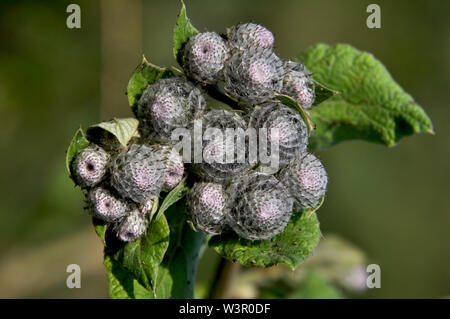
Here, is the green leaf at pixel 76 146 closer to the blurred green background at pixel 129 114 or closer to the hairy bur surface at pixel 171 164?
the hairy bur surface at pixel 171 164

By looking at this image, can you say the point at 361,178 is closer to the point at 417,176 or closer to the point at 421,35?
the point at 417,176

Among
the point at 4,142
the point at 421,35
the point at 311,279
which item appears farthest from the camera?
the point at 421,35

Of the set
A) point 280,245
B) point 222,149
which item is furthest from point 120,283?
point 222,149

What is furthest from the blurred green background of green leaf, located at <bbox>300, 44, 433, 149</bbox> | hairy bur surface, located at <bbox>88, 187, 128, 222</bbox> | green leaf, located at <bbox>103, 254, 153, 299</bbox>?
hairy bur surface, located at <bbox>88, 187, 128, 222</bbox>

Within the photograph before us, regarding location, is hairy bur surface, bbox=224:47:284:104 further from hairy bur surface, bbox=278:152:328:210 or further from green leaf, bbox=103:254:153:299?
green leaf, bbox=103:254:153:299

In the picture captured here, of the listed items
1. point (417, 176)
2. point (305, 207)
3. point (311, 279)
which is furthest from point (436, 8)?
point (305, 207)

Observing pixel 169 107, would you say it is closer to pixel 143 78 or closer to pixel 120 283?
pixel 143 78
